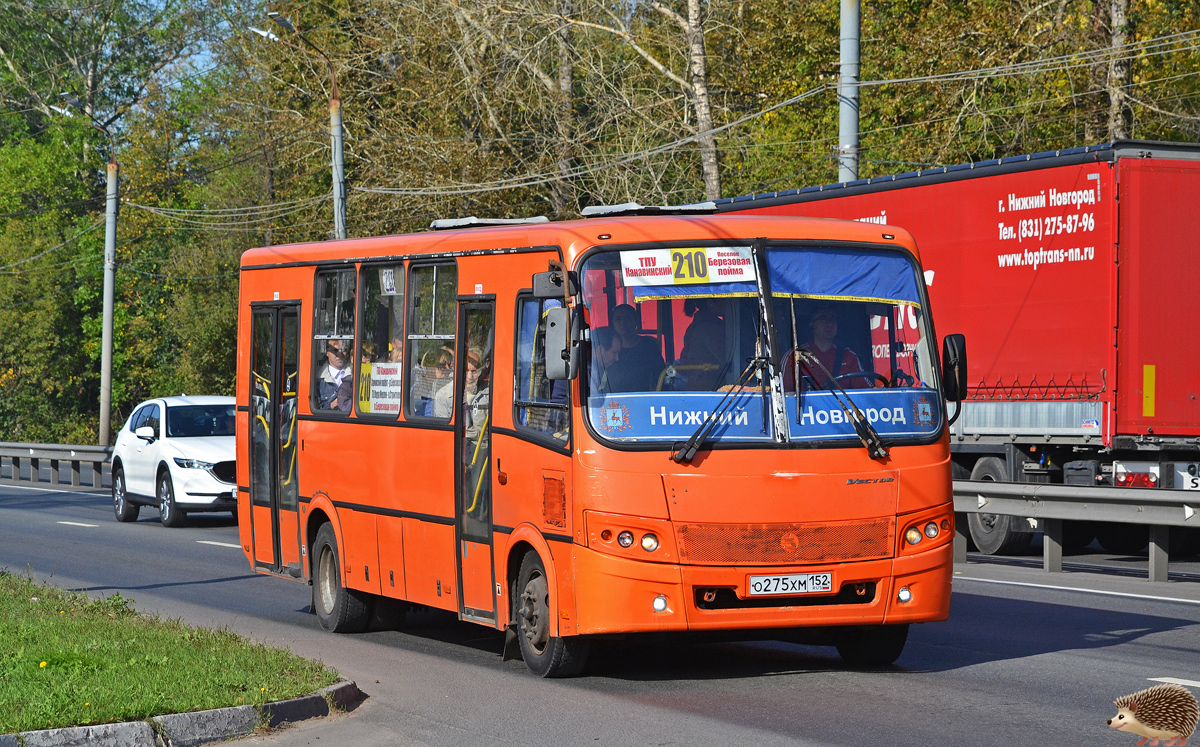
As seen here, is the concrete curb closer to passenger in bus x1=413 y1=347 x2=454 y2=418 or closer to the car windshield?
passenger in bus x1=413 y1=347 x2=454 y2=418

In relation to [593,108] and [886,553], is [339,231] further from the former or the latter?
[886,553]

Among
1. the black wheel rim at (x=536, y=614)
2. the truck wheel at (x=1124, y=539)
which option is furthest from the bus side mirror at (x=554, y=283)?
the truck wheel at (x=1124, y=539)

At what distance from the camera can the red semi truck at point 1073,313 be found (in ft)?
53.4

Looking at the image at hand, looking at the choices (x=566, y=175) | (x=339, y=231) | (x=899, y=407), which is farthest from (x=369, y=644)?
(x=566, y=175)

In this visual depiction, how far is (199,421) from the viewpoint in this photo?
23.2 m

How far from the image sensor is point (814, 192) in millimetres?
20891

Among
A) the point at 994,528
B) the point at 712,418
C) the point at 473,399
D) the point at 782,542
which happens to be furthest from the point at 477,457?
the point at 994,528

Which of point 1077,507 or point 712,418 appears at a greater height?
point 712,418

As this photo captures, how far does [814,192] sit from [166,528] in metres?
9.94

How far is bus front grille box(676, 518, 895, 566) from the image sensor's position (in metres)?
8.49

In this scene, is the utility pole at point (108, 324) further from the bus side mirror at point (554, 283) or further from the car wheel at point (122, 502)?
the bus side mirror at point (554, 283)

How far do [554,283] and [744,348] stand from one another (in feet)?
3.71

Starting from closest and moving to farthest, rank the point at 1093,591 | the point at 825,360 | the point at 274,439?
the point at 825,360
the point at 274,439
the point at 1093,591

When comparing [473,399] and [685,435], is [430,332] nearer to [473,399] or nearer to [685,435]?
[473,399]
